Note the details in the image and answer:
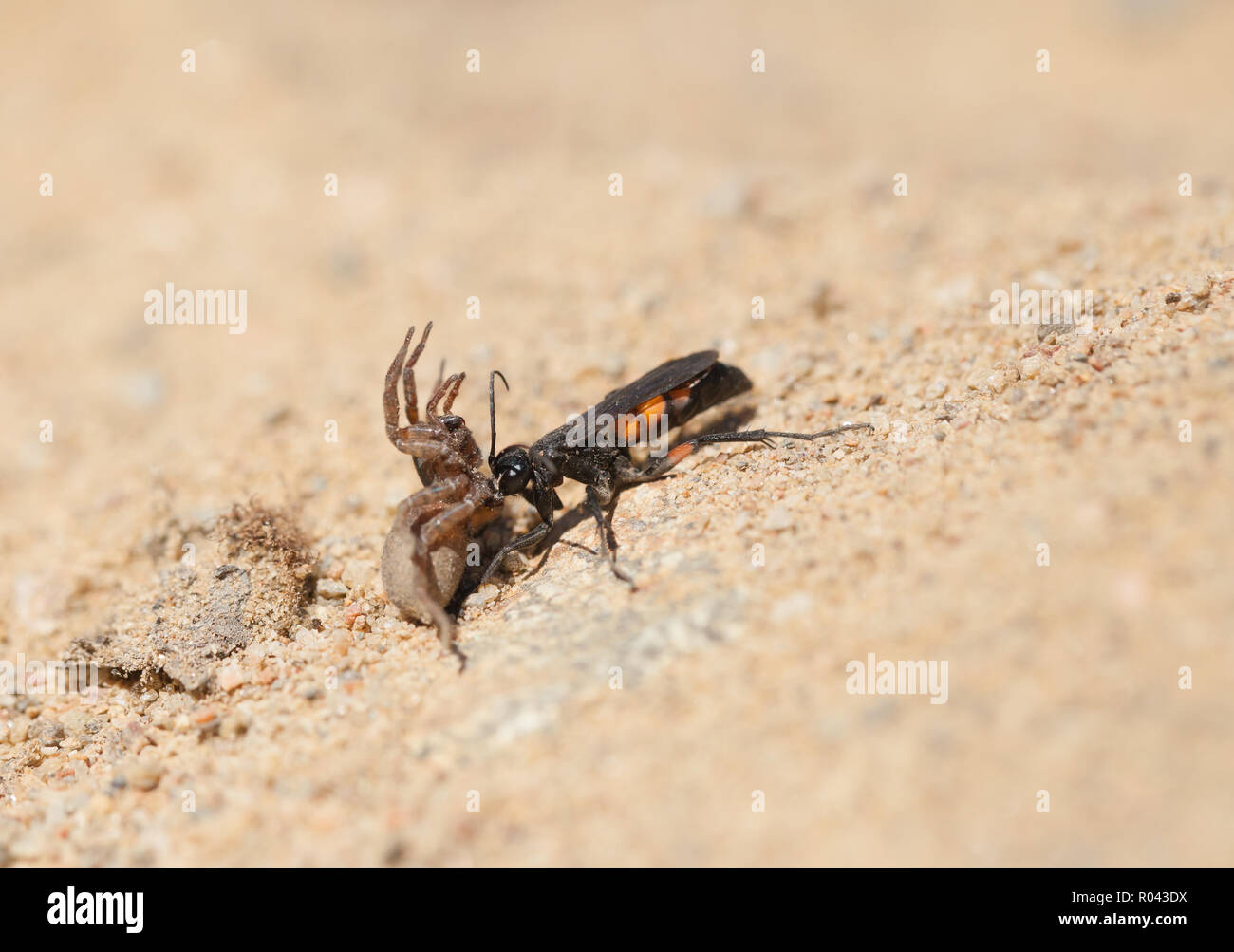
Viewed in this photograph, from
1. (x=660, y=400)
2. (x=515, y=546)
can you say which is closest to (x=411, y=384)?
(x=515, y=546)

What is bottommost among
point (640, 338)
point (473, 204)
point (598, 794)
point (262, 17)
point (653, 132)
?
point (598, 794)

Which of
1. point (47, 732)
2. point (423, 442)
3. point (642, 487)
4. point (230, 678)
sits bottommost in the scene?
point (47, 732)

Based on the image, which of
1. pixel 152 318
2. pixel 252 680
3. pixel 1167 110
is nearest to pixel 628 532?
pixel 252 680

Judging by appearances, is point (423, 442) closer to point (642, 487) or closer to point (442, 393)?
point (442, 393)

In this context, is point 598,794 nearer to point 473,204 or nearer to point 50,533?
point 50,533

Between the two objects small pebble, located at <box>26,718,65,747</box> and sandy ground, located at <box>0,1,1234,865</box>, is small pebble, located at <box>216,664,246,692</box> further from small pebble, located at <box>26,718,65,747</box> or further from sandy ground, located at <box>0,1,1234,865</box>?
small pebble, located at <box>26,718,65,747</box>

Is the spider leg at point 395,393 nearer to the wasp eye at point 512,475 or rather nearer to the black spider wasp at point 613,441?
the black spider wasp at point 613,441
